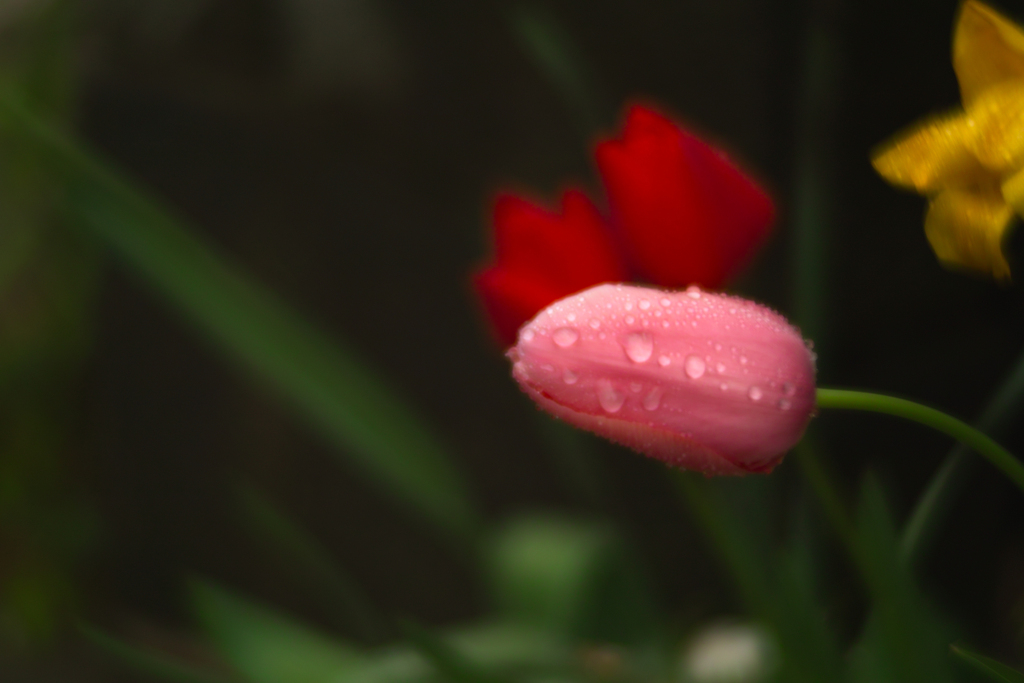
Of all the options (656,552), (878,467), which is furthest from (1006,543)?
(656,552)

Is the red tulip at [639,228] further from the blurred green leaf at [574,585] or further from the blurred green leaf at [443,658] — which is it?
the blurred green leaf at [574,585]

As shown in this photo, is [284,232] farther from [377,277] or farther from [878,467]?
[878,467]

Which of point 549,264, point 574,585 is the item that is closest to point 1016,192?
point 549,264

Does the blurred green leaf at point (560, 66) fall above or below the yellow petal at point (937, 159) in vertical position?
above

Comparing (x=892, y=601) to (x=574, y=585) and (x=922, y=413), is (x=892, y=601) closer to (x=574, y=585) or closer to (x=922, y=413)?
(x=922, y=413)

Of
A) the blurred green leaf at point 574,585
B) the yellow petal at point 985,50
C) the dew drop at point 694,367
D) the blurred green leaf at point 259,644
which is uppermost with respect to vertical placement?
the yellow petal at point 985,50

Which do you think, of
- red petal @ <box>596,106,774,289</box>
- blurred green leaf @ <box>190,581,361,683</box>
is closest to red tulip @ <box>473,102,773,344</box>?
red petal @ <box>596,106,774,289</box>

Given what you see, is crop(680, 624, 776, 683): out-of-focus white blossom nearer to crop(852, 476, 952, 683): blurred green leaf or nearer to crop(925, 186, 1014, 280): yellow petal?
crop(852, 476, 952, 683): blurred green leaf

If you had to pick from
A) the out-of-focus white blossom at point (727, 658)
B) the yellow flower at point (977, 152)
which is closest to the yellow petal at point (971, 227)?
the yellow flower at point (977, 152)
